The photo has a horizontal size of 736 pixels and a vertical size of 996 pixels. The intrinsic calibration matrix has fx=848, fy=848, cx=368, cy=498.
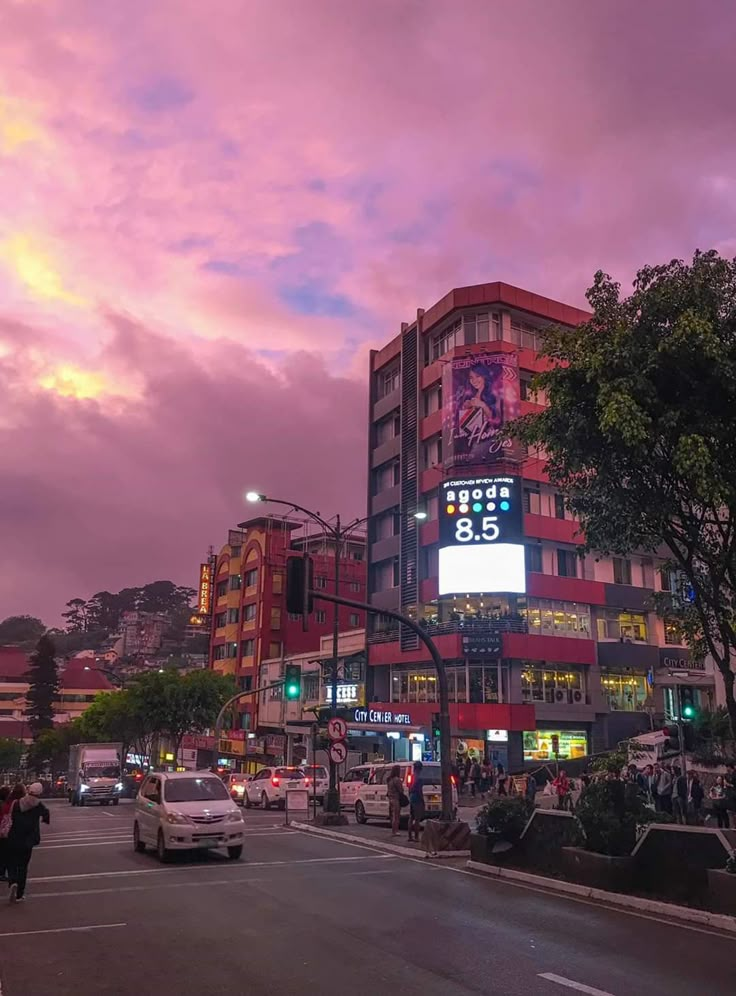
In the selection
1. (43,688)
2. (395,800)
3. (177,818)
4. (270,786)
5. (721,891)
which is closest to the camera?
(721,891)

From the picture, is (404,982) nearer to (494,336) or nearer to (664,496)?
(664,496)

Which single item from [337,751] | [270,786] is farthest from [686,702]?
[270,786]

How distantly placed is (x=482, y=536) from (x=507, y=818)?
31324 mm

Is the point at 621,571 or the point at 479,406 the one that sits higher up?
the point at 479,406

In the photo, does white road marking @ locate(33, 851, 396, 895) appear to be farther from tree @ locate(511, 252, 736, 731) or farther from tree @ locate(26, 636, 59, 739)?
tree @ locate(26, 636, 59, 739)

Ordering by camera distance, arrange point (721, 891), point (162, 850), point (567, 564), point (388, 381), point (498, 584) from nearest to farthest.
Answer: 1. point (721, 891)
2. point (162, 850)
3. point (498, 584)
4. point (567, 564)
5. point (388, 381)

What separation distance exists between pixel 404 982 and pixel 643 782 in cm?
2225

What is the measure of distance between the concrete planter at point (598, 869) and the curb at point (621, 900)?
13 centimetres

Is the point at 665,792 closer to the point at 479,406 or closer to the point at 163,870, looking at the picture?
the point at 163,870

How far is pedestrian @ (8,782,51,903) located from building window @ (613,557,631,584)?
143 ft

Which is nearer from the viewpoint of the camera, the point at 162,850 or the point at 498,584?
the point at 162,850

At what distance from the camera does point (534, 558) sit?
1923 inches

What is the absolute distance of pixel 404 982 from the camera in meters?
7.96

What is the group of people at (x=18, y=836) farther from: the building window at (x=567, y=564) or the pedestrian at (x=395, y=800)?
the building window at (x=567, y=564)
